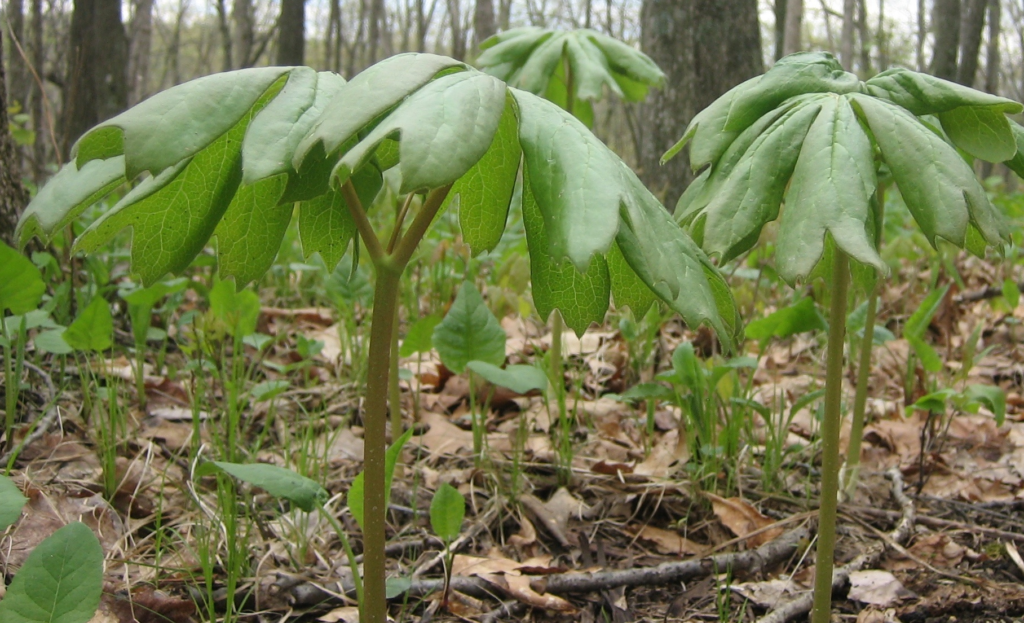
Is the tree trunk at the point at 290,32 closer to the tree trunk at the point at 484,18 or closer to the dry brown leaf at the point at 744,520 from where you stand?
the tree trunk at the point at 484,18

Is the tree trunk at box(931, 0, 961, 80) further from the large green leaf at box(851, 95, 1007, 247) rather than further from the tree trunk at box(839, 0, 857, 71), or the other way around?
the large green leaf at box(851, 95, 1007, 247)

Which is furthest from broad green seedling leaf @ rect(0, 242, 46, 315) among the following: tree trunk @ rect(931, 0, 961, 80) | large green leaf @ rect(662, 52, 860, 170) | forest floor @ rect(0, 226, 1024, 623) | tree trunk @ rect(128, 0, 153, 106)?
tree trunk @ rect(128, 0, 153, 106)

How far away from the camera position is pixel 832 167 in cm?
77

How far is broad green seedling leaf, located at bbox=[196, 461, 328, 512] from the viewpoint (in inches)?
38.5

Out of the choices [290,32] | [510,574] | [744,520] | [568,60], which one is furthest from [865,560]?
[290,32]

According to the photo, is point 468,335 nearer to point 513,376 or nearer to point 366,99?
point 513,376

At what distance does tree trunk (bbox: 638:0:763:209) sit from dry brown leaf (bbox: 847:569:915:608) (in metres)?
2.23

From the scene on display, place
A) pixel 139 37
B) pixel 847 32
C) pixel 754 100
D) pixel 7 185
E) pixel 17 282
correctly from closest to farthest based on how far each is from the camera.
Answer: pixel 754 100
pixel 17 282
pixel 7 185
pixel 139 37
pixel 847 32

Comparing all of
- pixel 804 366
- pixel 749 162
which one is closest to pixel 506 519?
pixel 749 162

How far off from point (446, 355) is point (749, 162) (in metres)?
0.88

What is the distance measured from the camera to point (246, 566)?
1.18m

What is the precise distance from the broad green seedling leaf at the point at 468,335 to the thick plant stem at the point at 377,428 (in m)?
0.83

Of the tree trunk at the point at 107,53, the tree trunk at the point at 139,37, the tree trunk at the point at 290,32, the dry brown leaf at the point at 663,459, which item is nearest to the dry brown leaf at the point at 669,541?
the dry brown leaf at the point at 663,459

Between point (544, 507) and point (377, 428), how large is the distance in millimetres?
809
